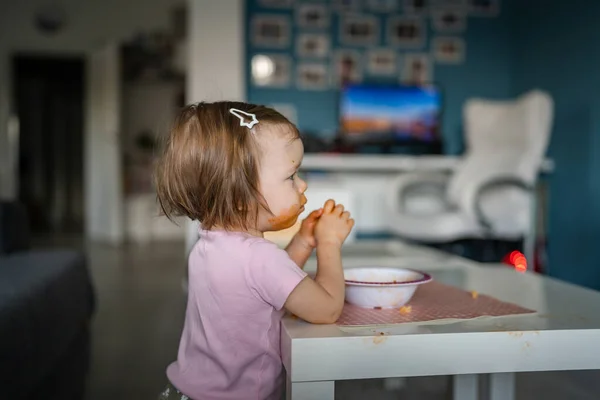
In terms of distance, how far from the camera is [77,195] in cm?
813

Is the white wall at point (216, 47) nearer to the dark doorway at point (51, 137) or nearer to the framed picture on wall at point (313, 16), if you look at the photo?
the framed picture on wall at point (313, 16)

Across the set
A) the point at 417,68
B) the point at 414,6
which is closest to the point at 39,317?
the point at 417,68

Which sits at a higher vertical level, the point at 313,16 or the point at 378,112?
the point at 313,16

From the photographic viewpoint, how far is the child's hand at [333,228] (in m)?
0.88

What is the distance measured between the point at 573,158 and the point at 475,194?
995mm

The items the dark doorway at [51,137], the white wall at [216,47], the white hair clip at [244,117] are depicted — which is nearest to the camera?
the white hair clip at [244,117]

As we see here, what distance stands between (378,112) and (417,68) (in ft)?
2.08

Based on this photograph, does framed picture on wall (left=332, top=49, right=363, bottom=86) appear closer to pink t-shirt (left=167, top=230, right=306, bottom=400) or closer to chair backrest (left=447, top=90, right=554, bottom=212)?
chair backrest (left=447, top=90, right=554, bottom=212)

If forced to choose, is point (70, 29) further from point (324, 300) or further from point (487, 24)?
point (324, 300)

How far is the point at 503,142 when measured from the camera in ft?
12.4

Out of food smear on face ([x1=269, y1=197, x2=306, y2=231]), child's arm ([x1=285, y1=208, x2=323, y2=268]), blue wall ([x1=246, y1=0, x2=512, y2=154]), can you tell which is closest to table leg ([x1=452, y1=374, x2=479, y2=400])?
child's arm ([x1=285, y1=208, x2=323, y2=268])

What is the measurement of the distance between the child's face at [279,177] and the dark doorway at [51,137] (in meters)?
7.36

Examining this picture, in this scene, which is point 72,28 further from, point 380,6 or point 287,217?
point 287,217

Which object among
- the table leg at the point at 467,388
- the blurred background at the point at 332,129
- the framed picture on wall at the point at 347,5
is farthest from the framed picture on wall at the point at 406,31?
the table leg at the point at 467,388
